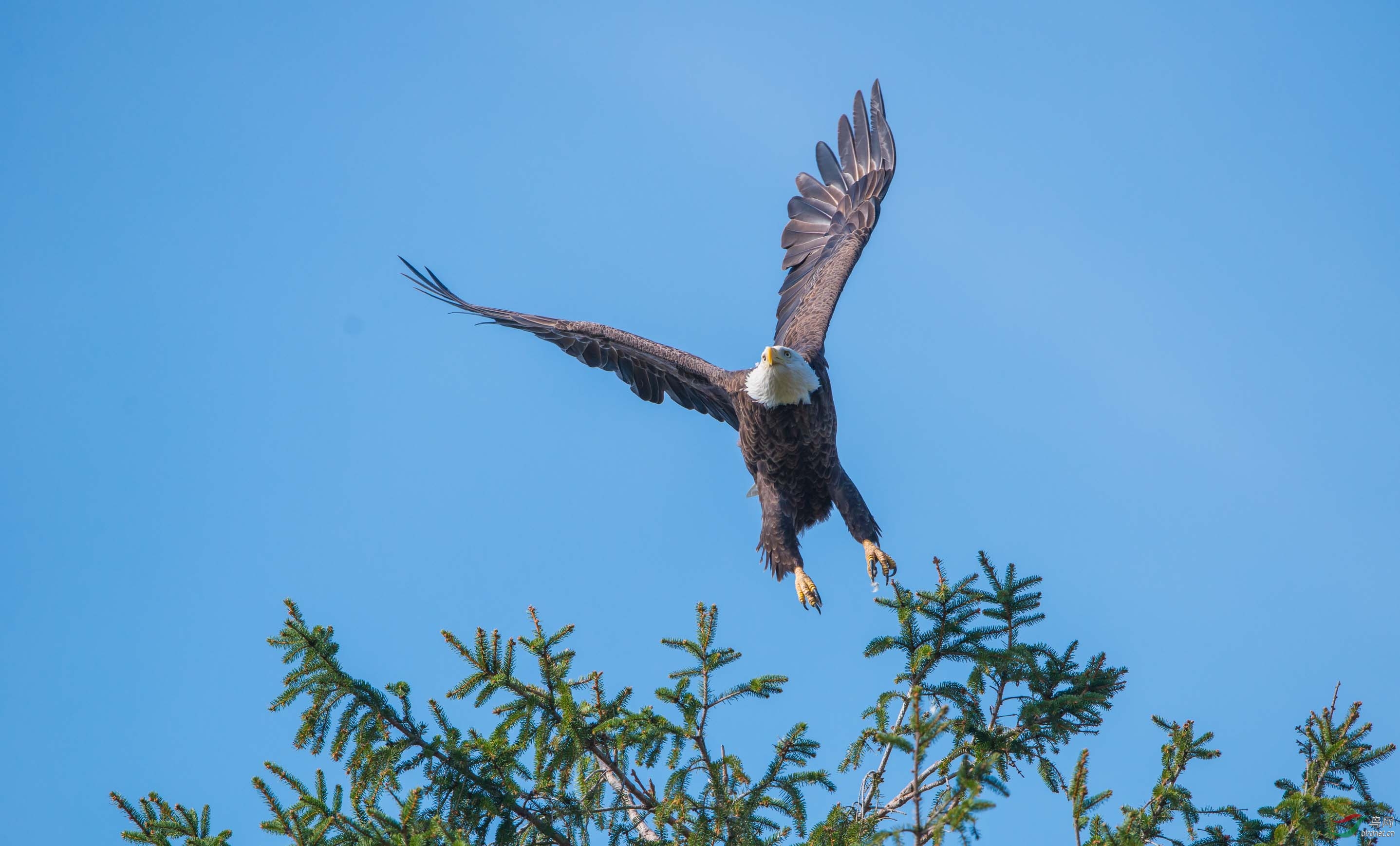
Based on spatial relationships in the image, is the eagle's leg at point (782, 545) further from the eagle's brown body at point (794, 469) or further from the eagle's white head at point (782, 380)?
the eagle's white head at point (782, 380)

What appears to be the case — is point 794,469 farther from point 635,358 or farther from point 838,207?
point 838,207

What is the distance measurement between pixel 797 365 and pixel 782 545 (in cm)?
117

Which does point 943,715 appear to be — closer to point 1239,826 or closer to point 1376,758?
point 1239,826

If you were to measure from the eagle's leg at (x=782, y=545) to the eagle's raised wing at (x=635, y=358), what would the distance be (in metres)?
0.75

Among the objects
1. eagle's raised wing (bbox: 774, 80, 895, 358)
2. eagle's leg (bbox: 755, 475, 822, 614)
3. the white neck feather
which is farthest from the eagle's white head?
eagle's raised wing (bbox: 774, 80, 895, 358)

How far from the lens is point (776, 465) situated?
24.8 feet

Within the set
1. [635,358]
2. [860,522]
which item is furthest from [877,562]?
[635,358]

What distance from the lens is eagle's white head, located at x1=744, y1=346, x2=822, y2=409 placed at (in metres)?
7.12

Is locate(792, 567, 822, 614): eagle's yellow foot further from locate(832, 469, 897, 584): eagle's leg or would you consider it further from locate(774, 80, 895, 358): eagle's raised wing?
locate(774, 80, 895, 358): eagle's raised wing

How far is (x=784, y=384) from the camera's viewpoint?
7199 millimetres

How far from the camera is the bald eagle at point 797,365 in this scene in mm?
7332

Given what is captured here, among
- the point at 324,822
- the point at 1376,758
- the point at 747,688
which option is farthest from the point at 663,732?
the point at 1376,758

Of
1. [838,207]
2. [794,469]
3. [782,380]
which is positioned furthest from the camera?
[838,207]

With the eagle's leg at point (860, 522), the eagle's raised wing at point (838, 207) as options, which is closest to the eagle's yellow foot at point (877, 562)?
the eagle's leg at point (860, 522)
